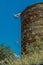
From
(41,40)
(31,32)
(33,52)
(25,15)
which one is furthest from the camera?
(25,15)

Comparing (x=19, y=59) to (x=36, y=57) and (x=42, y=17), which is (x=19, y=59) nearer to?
(x=36, y=57)

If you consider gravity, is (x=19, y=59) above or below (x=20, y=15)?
below

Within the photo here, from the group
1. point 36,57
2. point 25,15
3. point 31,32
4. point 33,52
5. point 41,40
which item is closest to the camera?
point 36,57

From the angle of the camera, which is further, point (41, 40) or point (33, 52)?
point (41, 40)

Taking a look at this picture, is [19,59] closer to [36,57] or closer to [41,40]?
[36,57]

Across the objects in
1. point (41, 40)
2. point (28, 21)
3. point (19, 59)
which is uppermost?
point (28, 21)

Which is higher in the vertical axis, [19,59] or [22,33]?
[22,33]

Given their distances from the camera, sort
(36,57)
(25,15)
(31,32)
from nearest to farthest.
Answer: (36,57) → (31,32) → (25,15)

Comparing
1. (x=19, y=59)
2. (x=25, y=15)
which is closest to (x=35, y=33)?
(x=25, y=15)

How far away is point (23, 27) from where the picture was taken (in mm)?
11633

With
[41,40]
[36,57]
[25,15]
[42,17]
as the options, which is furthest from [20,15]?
[36,57]

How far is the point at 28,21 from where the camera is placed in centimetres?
1151

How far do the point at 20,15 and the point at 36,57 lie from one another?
3.97 m

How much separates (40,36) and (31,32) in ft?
1.51
